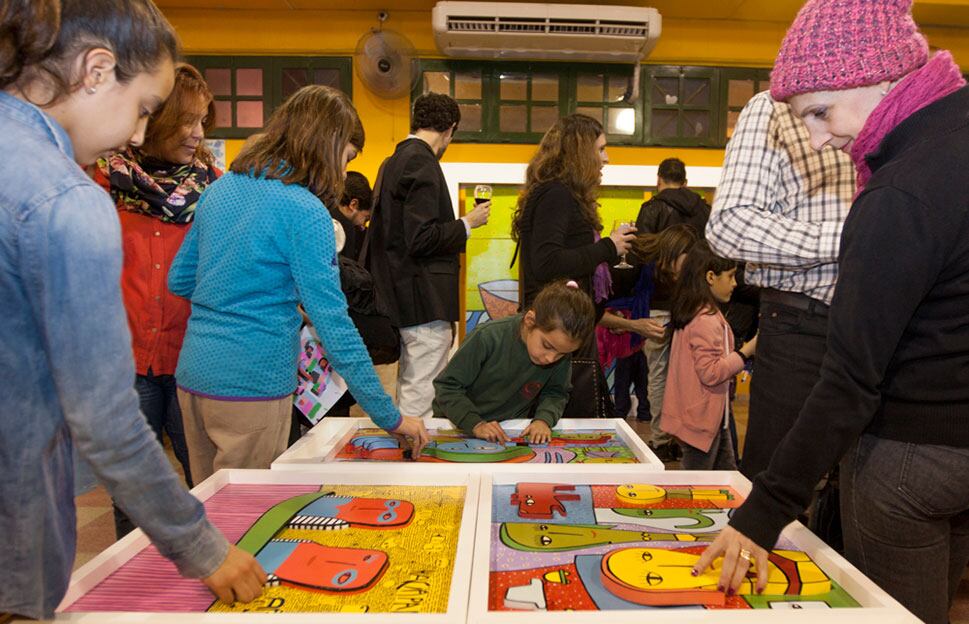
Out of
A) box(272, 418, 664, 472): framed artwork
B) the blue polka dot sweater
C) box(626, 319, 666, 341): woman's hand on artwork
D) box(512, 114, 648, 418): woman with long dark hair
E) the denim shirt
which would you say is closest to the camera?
the denim shirt

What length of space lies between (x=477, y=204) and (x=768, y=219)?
1434 millimetres

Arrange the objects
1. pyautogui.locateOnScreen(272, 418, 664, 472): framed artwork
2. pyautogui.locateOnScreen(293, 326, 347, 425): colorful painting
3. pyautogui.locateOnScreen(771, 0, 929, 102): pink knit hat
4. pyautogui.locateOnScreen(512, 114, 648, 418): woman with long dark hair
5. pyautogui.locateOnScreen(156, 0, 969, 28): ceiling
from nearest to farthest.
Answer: pyautogui.locateOnScreen(771, 0, 929, 102): pink knit hat
pyautogui.locateOnScreen(272, 418, 664, 472): framed artwork
pyautogui.locateOnScreen(293, 326, 347, 425): colorful painting
pyautogui.locateOnScreen(512, 114, 648, 418): woman with long dark hair
pyautogui.locateOnScreen(156, 0, 969, 28): ceiling

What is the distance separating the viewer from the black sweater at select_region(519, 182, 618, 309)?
224 cm

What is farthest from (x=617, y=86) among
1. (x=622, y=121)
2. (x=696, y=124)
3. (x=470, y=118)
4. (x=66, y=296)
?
(x=66, y=296)

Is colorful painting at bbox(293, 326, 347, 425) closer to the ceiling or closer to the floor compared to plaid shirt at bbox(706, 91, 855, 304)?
closer to the floor

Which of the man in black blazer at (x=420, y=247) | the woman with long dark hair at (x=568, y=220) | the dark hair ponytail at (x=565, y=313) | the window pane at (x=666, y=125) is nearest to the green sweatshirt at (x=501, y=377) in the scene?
the dark hair ponytail at (x=565, y=313)

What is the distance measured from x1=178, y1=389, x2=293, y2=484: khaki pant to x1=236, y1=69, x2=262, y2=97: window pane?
3816 mm

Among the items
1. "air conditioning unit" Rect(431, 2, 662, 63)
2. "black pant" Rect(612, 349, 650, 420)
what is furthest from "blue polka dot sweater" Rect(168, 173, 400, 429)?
"air conditioning unit" Rect(431, 2, 662, 63)

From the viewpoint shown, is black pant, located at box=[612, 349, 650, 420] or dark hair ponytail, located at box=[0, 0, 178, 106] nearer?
dark hair ponytail, located at box=[0, 0, 178, 106]

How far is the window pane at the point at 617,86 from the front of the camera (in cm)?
473

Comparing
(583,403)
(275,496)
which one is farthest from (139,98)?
(583,403)

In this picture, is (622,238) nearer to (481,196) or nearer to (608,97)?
(481,196)

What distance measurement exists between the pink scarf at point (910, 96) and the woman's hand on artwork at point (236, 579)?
89cm

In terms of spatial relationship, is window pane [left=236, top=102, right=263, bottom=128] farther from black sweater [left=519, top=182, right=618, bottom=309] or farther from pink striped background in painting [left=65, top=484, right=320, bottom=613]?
pink striped background in painting [left=65, top=484, right=320, bottom=613]
